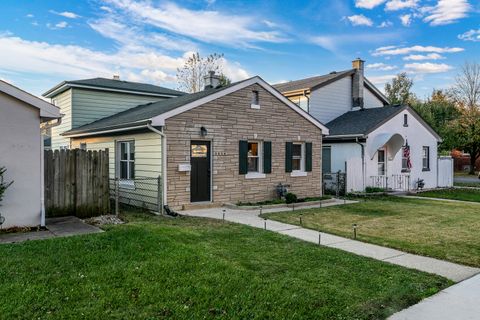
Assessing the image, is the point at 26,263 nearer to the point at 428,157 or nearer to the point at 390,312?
the point at 390,312

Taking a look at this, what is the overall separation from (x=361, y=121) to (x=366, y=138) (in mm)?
2068

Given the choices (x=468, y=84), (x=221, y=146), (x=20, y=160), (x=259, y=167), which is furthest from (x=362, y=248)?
→ (x=468, y=84)

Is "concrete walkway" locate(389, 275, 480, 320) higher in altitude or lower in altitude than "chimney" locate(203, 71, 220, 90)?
lower

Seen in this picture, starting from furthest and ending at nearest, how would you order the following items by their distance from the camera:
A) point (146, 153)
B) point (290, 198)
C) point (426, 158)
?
point (426, 158) < point (290, 198) < point (146, 153)

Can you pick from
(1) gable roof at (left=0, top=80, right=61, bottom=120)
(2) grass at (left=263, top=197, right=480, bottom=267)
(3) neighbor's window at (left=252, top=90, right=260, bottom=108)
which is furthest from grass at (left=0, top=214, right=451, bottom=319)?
(3) neighbor's window at (left=252, top=90, right=260, bottom=108)

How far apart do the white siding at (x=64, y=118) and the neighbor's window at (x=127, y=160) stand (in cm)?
620

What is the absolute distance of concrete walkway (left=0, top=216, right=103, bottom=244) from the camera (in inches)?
287

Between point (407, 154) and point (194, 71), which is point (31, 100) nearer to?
point (407, 154)

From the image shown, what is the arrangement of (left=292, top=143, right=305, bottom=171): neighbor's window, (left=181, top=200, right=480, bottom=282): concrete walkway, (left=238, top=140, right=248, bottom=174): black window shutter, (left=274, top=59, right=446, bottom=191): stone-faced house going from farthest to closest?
1. (left=274, top=59, right=446, bottom=191): stone-faced house
2. (left=292, top=143, right=305, bottom=171): neighbor's window
3. (left=238, top=140, right=248, bottom=174): black window shutter
4. (left=181, top=200, right=480, bottom=282): concrete walkway

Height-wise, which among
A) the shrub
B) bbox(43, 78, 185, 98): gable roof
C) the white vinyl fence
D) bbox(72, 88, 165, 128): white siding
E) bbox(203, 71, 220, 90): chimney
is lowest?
the shrub

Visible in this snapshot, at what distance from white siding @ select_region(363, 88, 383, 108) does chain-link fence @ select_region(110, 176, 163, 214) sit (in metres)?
16.8

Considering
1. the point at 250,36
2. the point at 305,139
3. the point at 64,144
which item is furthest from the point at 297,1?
the point at 64,144

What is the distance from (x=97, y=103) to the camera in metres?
18.9

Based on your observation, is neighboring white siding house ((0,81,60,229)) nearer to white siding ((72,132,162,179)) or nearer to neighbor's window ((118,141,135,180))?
A: white siding ((72,132,162,179))
